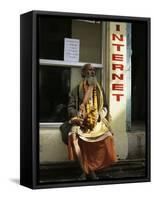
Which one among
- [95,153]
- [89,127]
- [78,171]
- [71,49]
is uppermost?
[71,49]

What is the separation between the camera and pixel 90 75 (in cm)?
586

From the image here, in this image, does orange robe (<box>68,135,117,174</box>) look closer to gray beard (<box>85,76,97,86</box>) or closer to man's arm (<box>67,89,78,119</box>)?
man's arm (<box>67,89,78,119</box>)

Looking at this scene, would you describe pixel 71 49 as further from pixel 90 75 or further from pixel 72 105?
pixel 72 105

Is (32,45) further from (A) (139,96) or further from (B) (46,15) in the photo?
(A) (139,96)

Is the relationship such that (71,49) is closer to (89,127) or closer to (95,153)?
(89,127)

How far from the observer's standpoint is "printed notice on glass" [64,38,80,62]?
575cm

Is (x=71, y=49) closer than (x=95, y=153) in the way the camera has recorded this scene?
Yes

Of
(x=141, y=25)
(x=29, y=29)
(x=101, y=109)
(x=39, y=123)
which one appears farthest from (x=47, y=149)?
(x=141, y=25)

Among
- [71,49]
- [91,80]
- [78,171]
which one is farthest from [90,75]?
[78,171]

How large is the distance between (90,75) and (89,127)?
1.38 feet

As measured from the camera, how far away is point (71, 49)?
5770 millimetres

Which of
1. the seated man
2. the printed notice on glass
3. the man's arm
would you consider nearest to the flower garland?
the seated man

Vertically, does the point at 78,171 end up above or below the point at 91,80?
below

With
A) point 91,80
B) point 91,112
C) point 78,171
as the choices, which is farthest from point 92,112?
point 78,171
